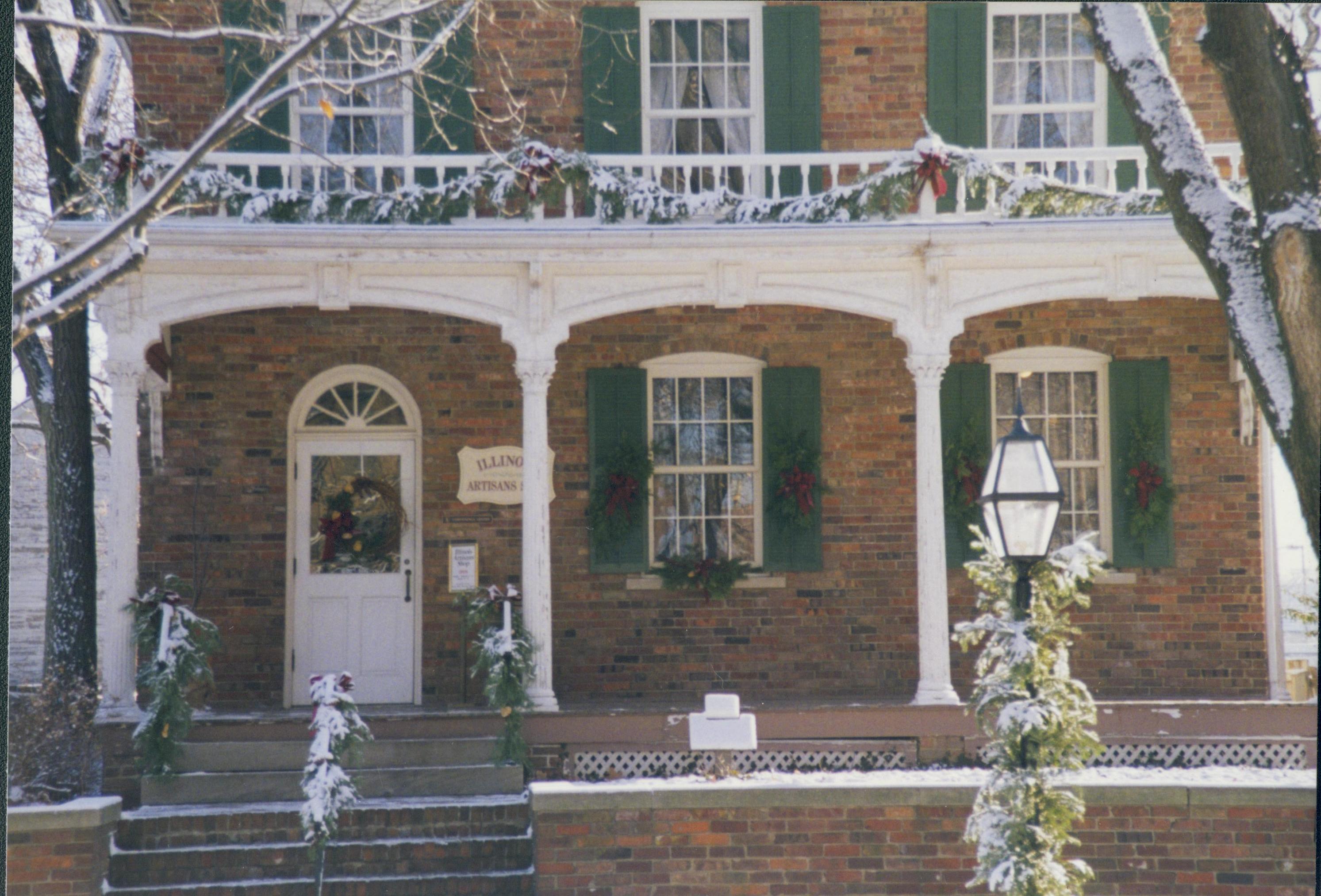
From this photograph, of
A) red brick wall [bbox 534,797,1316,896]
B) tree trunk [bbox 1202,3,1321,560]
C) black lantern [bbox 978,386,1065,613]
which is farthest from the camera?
red brick wall [bbox 534,797,1316,896]

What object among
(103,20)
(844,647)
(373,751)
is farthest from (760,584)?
(103,20)

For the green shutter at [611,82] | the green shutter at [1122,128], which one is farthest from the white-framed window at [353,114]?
the green shutter at [1122,128]

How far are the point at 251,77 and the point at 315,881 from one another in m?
6.38

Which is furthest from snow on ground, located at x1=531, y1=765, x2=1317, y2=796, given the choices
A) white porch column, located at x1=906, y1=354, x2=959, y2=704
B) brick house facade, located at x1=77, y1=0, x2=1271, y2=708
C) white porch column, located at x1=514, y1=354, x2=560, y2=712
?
brick house facade, located at x1=77, y1=0, x2=1271, y2=708

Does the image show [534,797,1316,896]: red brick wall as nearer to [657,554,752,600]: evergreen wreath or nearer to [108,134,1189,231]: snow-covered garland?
[657,554,752,600]: evergreen wreath

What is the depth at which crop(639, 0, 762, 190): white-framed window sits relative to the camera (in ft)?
36.9

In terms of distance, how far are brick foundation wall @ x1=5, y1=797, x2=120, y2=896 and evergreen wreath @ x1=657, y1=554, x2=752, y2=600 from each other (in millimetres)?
4655

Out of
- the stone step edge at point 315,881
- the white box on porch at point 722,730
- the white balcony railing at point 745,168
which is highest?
the white balcony railing at point 745,168

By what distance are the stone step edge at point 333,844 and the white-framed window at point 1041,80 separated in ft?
22.5

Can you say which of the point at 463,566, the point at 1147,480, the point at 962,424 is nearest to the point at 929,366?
the point at 962,424

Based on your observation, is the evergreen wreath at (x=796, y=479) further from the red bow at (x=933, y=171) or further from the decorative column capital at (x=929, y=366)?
the red bow at (x=933, y=171)

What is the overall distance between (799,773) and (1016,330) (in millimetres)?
4650

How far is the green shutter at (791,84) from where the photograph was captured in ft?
36.3

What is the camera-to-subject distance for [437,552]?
1095 centimetres
